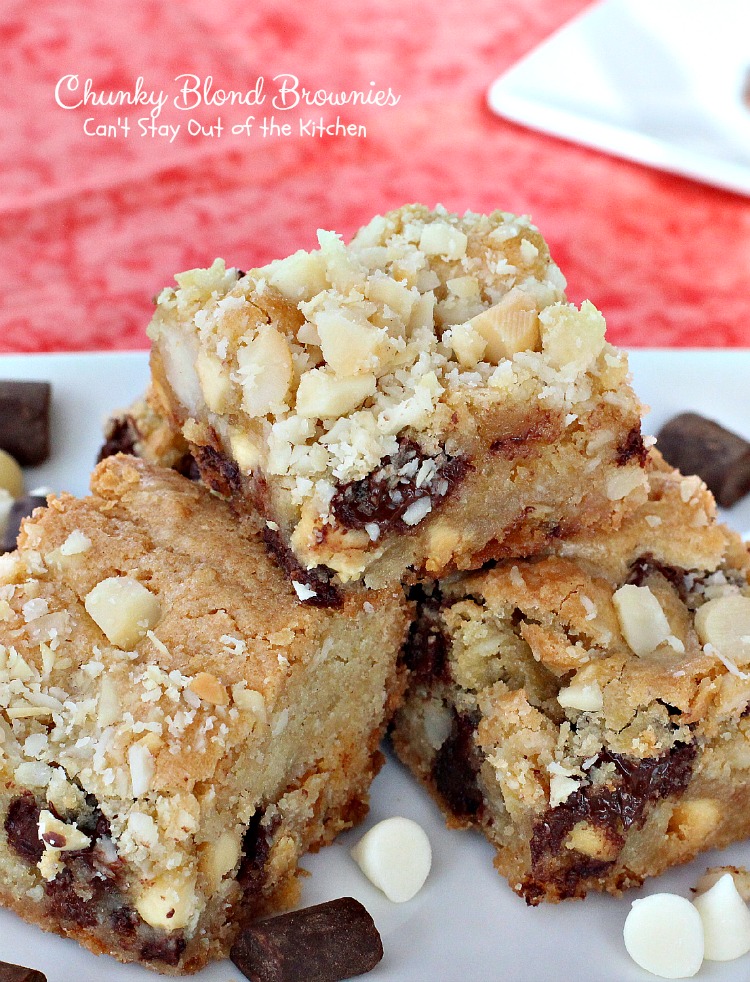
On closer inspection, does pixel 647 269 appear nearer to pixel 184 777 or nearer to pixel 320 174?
pixel 320 174

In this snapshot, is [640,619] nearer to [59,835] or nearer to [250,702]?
[250,702]

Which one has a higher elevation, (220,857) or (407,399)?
(407,399)

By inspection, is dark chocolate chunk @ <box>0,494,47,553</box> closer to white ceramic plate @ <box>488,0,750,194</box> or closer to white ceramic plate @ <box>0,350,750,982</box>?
white ceramic plate @ <box>0,350,750,982</box>

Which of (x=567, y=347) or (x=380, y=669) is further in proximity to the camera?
(x=380, y=669)

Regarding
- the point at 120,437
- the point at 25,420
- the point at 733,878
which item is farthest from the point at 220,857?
the point at 25,420

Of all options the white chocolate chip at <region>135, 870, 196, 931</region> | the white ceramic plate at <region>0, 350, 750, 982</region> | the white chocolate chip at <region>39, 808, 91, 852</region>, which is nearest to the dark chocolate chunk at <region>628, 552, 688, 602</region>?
the white ceramic plate at <region>0, 350, 750, 982</region>

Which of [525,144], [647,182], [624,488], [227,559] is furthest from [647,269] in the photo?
[227,559]
